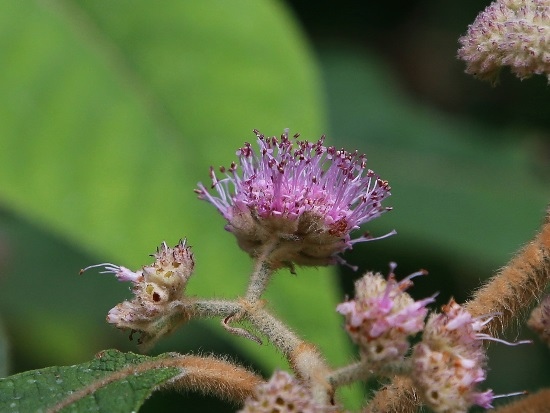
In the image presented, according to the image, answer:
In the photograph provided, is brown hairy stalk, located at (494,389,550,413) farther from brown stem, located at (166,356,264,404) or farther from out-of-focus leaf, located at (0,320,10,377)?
out-of-focus leaf, located at (0,320,10,377)

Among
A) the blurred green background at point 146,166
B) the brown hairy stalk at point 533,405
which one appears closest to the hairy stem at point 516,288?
the brown hairy stalk at point 533,405

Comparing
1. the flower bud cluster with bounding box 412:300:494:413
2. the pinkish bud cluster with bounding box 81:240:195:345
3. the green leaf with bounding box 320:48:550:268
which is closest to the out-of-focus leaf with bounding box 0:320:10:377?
the pinkish bud cluster with bounding box 81:240:195:345

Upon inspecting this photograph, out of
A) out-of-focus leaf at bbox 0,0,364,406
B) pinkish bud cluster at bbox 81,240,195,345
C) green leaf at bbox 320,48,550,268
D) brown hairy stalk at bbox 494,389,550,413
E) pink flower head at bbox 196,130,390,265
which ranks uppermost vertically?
green leaf at bbox 320,48,550,268

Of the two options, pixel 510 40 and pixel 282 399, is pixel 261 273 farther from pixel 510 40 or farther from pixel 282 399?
pixel 510 40

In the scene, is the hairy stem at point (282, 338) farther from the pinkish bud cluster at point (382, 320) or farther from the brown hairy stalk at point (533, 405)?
the brown hairy stalk at point (533, 405)

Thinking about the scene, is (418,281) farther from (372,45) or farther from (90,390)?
(90,390)
